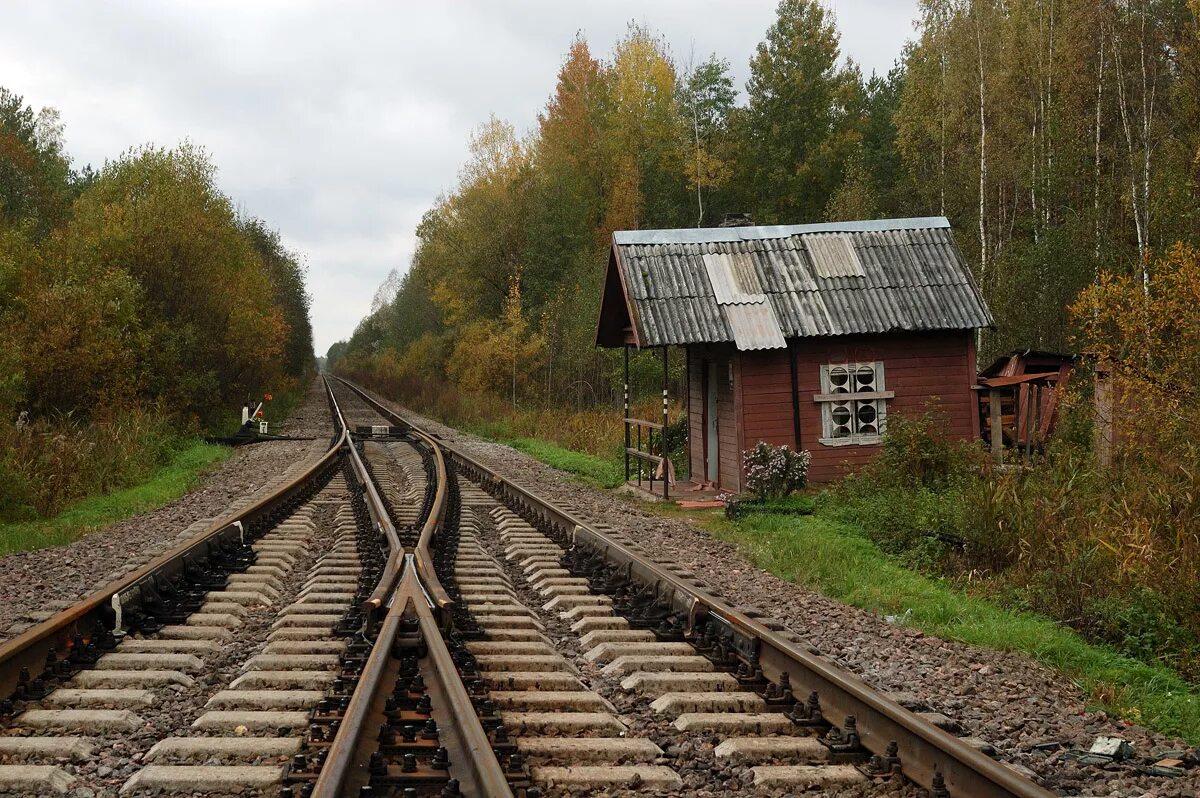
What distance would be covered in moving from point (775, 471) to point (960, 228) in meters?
26.3

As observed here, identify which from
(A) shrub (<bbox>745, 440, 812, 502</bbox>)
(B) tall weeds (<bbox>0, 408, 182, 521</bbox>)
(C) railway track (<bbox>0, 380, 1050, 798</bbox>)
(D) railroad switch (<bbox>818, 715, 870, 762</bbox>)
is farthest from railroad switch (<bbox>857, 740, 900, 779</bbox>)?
(B) tall weeds (<bbox>0, 408, 182, 521</bbox>)

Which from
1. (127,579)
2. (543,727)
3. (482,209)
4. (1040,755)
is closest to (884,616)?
(1040,755)

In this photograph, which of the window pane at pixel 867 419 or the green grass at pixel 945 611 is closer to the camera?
the green grass at pixel 945 611

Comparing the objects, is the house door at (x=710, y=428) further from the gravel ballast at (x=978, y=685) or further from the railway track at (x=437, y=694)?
the railway track at (x=437, y=694)

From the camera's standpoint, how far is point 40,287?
75.7 feet

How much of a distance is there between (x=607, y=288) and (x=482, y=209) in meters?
30.7

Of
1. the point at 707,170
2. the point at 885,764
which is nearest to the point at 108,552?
the point at 885,764

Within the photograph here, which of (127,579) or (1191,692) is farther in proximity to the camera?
(127,579)

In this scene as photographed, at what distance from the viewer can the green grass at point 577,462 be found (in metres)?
19.7

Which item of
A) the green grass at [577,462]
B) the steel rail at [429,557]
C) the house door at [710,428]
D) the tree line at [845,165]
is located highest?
the tree line at [845,165]

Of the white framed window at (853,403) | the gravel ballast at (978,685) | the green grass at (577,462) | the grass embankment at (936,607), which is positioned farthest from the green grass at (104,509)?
the white framed window at (853,403)

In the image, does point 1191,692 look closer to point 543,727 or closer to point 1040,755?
point 1040,755

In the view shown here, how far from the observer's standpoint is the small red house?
52.9 ft

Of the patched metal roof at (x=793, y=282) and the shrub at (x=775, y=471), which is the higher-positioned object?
the patched metal roof at (x=793, y=282)
